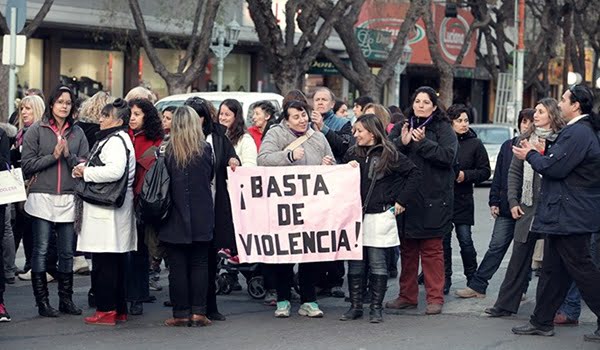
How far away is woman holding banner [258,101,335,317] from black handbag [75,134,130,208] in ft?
4.27

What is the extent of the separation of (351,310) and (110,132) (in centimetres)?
255

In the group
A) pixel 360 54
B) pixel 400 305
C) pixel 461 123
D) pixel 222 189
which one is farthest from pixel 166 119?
pixel 360 54

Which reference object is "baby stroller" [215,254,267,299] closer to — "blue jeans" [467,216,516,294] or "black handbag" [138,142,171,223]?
"black handbag" [138,142,171,223]

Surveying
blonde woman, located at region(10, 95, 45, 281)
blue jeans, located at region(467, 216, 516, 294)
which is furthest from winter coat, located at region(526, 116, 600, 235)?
blonde woman, located at region(10, 95, 45, 281)

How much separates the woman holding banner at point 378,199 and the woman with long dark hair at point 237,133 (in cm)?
129

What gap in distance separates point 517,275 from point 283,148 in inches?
90.7

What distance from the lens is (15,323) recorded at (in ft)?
31.4

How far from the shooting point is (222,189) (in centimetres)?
990

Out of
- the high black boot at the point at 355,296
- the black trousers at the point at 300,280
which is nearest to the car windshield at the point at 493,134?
the black trousers at the point at 300,280

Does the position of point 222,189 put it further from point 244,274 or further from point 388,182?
point 244,274

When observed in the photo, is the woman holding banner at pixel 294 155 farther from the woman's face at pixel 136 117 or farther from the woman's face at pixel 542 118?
the woman's face at pixel 542 118

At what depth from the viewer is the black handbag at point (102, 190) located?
9383 millimetres

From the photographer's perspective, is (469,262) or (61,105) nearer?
(61,105)

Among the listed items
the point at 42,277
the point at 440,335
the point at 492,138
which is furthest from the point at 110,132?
the point at 492,138
